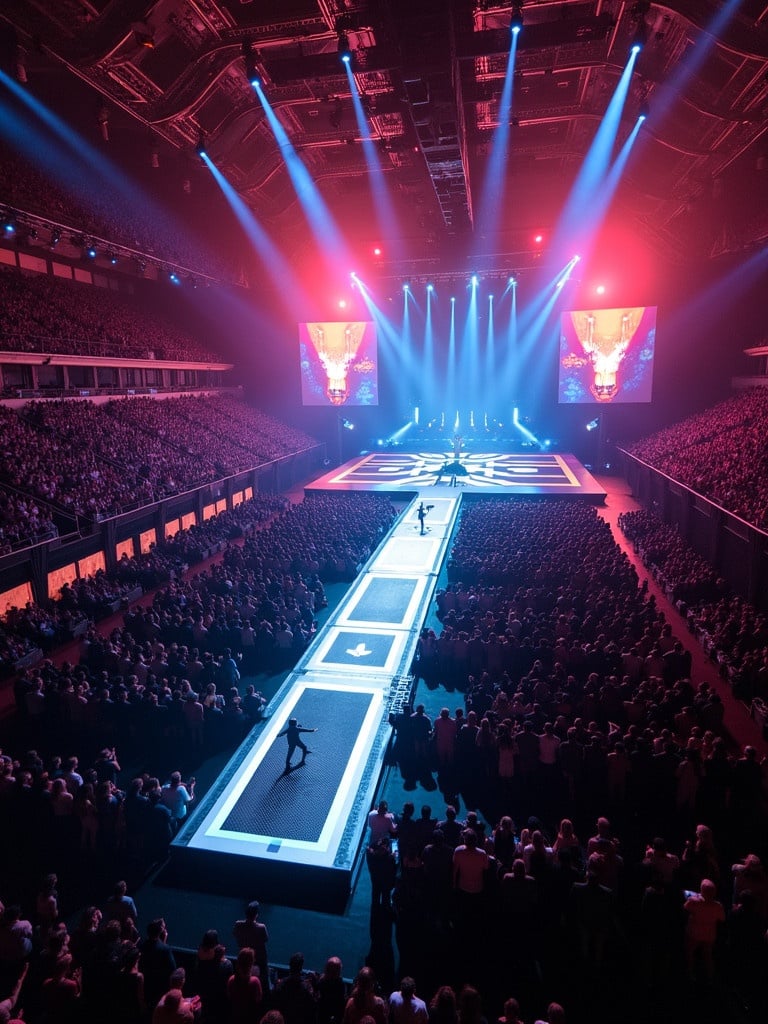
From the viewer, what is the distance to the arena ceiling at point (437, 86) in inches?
580

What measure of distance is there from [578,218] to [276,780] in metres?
33.2

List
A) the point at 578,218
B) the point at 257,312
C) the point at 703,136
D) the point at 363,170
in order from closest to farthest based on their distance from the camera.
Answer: the point at 703,136, the point at 363,170, the point at 578,218, the point at 257,312

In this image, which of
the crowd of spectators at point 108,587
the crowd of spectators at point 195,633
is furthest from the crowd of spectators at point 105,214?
the crowd of spectators at point 195,633

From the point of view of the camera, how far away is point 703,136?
21156mm

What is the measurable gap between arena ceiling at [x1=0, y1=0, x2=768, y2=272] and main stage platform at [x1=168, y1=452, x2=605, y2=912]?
1375 cm

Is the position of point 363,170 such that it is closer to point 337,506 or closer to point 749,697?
point 337,506

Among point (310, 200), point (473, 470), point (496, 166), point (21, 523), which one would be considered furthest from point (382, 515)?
point (310, 200)

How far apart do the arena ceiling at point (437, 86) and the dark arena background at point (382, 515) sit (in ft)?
0.50

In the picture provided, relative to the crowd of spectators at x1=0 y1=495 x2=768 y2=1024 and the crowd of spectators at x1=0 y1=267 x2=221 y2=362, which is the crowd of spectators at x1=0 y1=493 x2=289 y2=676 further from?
the crowd of spectators at x1=0 y1=267 x2=221 y2=362

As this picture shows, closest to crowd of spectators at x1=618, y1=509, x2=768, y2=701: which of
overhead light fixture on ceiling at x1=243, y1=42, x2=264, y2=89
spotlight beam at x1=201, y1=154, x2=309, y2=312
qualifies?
overhead light fixture on ceiling at x1=243, y1=42, x2=264, y2=89

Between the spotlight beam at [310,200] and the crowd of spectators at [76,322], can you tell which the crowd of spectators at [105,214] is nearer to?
the crowd of spectators at [76,322]

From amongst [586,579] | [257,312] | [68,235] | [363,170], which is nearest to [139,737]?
[586,579]

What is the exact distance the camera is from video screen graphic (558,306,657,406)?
34250mm

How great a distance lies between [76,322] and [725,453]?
2988 centimetres
